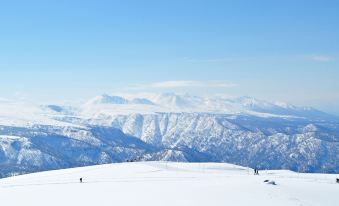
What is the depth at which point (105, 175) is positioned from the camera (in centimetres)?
12150

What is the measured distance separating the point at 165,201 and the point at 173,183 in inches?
998

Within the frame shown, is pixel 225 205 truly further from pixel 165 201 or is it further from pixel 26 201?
pixel 26 201

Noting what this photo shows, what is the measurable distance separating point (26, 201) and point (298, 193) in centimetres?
4707

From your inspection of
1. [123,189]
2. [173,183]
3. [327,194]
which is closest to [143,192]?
[123,189]

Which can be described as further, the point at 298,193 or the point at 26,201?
the point at 298,193

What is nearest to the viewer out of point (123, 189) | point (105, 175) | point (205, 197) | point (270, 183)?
point (205, 197)

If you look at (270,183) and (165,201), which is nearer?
(165,201)

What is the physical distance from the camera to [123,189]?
287 feet

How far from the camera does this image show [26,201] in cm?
7344

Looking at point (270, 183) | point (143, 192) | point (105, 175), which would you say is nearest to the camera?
point (143, 192)

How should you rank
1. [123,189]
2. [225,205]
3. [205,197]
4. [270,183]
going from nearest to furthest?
[225,205] < [205,197] < [123,189] < [270,183]

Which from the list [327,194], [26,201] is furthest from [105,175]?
[327,194]

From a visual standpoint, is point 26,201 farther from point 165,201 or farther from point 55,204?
point 165,201

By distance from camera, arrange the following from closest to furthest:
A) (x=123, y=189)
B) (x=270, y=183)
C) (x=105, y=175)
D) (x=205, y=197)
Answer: (x=205, y=197)
(x=123, y=189)
(x=270, y=183)
(x=105, y=175)
